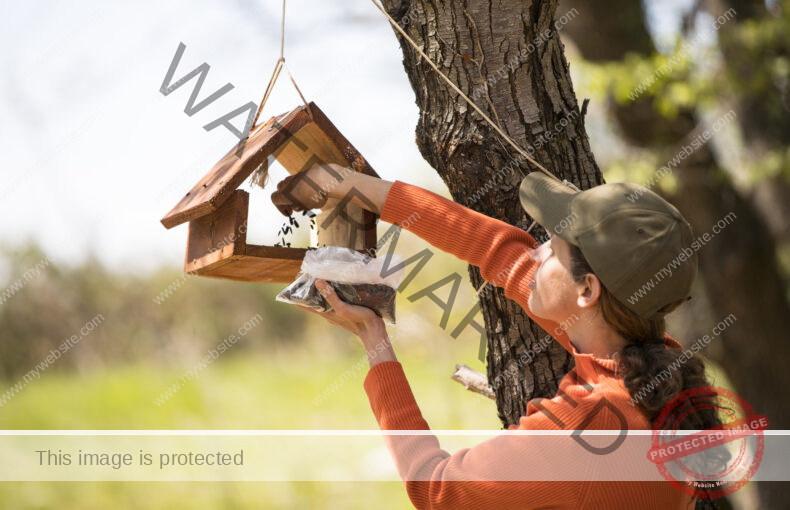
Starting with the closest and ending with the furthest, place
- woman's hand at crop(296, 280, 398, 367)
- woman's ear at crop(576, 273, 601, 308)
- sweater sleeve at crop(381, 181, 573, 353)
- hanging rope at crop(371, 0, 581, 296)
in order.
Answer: woman's ear at crop(576, 273, 601, 308), woman's hand at crop(296, 280, 398, 367), sweater sleeve at crop(381, 181, 573, 353), hanging rope at crop(371, 0, 581, 296)

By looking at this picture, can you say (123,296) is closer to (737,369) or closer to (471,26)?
(737,369)

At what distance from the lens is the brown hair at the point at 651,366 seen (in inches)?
60.8

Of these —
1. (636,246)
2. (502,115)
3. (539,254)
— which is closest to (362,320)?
(539,254)

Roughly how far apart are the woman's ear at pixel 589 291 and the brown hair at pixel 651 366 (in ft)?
0.05

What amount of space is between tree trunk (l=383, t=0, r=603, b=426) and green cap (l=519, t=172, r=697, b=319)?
1.73 feet

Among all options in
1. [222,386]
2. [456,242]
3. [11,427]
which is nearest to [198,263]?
[456,242]

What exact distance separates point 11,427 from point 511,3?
732 centimetres

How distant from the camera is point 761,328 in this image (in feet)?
16.1

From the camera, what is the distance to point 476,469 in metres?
1.53

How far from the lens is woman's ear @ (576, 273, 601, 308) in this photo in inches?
→ 63.8

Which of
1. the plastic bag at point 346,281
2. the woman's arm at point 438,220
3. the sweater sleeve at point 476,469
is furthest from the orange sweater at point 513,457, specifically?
the woman's arm at point 438,220

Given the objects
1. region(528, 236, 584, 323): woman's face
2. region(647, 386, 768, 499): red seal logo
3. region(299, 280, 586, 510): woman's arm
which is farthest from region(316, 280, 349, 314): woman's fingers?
region(647, 386, 768, 499): red seal logo

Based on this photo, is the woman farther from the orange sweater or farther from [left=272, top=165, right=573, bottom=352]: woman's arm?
[left=272, top=165, right=573, bottom=352]: woman's arm

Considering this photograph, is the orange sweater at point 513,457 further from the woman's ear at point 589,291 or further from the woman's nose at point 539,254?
the woman's nose at point 539,254
